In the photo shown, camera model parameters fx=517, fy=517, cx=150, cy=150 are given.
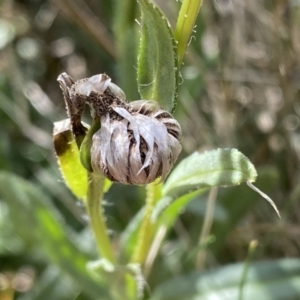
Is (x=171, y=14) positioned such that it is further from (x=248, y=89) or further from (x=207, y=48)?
(x=248, y=89)

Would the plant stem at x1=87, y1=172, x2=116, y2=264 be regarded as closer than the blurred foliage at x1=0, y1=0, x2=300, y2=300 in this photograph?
Yes

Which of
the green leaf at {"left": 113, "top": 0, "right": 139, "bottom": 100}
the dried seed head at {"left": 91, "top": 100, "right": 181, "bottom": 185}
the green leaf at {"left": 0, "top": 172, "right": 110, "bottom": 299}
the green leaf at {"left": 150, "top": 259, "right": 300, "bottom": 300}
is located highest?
the dried seed head at {"left": 91, "top": 100, "right": 181, "bottom": 185}

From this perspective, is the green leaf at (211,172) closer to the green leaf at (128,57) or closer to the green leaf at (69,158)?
the green leaf at (69,158)

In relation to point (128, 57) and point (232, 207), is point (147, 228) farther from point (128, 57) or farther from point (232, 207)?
point (128, 57)

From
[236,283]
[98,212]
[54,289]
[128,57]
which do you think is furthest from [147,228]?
[128,57]

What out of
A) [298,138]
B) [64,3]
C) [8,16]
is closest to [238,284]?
[298,138]

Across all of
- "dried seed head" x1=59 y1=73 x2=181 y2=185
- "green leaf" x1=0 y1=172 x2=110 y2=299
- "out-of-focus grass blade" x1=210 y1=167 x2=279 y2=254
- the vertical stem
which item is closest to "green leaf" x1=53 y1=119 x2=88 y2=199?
"dried seed head" x1=59 y1=73 x2=181 y2=185

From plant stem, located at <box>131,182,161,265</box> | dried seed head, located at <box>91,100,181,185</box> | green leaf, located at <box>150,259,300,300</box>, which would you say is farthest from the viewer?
green leaf, located at <box>150,259,300,300</box>

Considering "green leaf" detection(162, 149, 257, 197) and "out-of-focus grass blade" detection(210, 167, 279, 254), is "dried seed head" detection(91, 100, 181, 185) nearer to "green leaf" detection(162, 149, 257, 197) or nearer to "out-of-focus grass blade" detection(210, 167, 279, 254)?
"green leaf" detection(162, 149, 257, 197)
